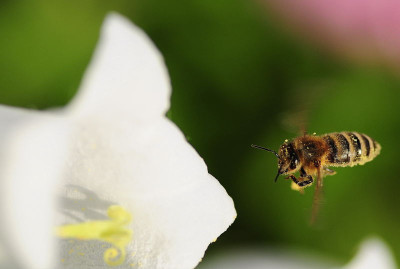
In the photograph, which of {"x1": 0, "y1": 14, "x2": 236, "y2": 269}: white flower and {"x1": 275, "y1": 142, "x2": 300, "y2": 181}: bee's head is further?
{"x1": 275, "y1": 142, "x2": 300, "y2": 181}: bee's head

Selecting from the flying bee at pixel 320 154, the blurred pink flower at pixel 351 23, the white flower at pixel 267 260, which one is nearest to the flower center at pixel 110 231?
the flying bee at pixel 320 154

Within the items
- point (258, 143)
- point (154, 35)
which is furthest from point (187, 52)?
point (258, 143)

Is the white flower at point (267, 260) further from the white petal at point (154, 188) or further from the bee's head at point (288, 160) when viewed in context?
the white petal at point (154, 188)

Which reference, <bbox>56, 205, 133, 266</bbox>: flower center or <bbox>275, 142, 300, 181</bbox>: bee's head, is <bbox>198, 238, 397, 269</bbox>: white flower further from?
<bbox>56, 205, 133, 266</bbox>: flower center

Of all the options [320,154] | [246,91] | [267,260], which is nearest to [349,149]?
[320,154]

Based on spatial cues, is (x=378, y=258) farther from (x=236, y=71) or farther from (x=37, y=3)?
(x=37, y=3)

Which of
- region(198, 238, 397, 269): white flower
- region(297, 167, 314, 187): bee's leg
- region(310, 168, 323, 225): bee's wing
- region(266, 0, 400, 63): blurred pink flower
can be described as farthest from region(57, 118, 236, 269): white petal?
region(266, 0, 400, 63): blurred pink flower
